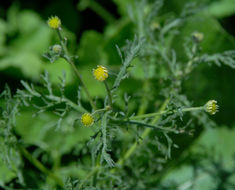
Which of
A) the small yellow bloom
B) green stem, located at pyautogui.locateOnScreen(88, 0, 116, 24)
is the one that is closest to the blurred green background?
green stem, located at pyautogui.locateOnScreen(88, 0, 116, 24)

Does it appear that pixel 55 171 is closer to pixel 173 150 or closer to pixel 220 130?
pixel 173 150

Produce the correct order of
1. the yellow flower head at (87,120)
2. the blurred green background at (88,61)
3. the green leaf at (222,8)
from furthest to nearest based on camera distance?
the green leaf at (222,8) < the blurred green background at (88,61) < the yellow flower head at (87,120)

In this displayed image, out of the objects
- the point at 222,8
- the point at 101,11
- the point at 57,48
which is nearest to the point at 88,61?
the point at 101,11

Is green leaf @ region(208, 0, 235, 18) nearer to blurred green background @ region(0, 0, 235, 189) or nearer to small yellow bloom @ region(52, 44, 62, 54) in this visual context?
blurred green background @ region(0, 0, 235, 189)

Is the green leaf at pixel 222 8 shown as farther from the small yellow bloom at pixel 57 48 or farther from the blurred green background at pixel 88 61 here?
the small yellow bloom at pixel 57 48

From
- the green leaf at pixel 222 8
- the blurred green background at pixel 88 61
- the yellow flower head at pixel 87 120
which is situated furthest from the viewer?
→ the green leaf at pixel 222 8

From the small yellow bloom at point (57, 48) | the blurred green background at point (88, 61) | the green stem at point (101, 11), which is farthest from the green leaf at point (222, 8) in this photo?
the small yellow bloom at point (57, 48)

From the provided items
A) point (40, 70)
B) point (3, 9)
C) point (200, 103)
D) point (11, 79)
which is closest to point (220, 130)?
point (200, 103)
